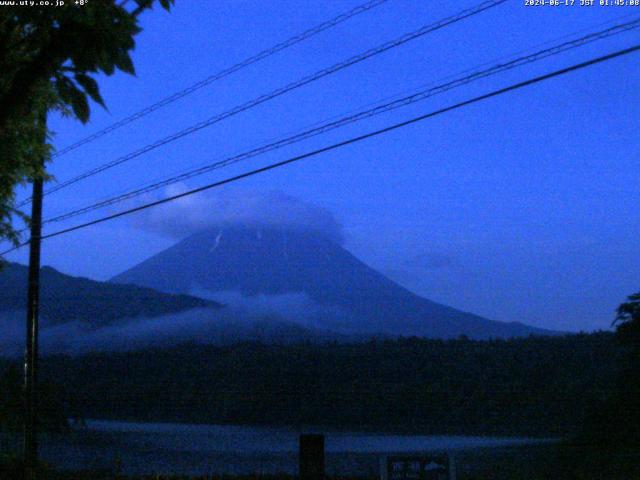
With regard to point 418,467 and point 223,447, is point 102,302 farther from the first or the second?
point 418,467

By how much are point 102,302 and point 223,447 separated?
135093 millimetres

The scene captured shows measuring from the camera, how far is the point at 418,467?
26.8ft

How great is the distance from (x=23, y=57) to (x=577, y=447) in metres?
19.6

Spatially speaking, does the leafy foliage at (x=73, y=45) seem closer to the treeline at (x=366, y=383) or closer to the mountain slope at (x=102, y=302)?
the treeline at (x=366, y=383)

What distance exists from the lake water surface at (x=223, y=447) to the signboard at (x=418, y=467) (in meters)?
17.8

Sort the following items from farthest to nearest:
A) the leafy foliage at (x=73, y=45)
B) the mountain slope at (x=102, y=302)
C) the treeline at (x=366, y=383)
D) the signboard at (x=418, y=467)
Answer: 1. the mountain slope at (x=102, y=302)
2. the treeline at (x=366, y=383)
3. the signboard at (x=418, y=467)
4. the leafy foliage at (x=73, y=45)

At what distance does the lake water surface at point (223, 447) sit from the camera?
1119 inches

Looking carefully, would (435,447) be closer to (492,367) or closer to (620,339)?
(492,367)

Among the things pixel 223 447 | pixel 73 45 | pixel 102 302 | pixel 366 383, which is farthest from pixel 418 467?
pixel 102 302

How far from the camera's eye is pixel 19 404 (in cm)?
2911

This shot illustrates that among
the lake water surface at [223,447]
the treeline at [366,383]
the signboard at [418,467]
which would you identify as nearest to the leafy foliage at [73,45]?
the signboard at [418,467]

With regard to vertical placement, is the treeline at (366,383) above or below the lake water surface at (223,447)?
above

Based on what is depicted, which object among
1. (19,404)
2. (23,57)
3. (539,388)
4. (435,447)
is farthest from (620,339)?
(19,404)

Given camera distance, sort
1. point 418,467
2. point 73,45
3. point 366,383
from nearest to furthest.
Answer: point 73,45 → point 418,467 → point 366,383
